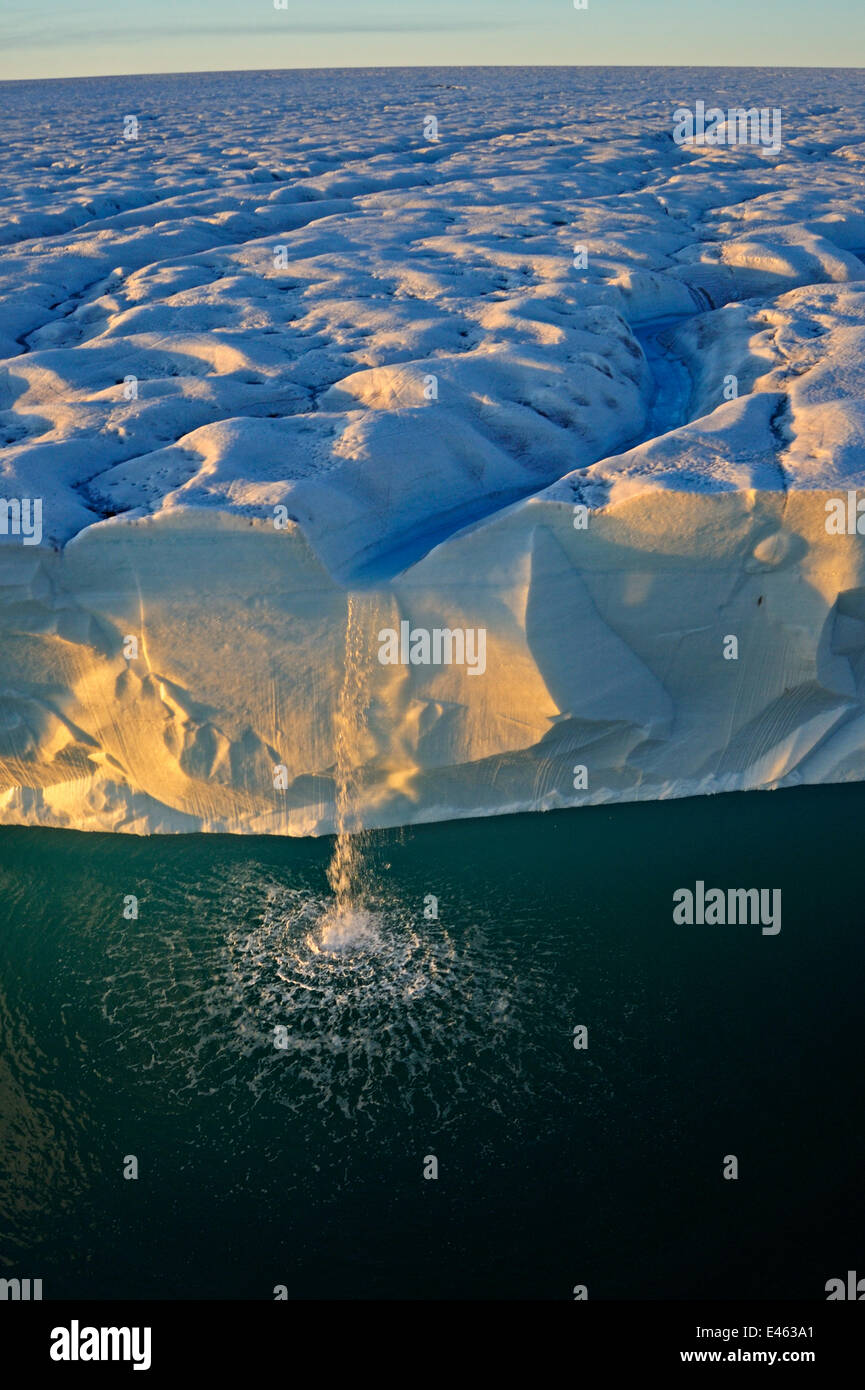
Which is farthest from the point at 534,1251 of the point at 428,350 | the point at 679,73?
the point at 679,73

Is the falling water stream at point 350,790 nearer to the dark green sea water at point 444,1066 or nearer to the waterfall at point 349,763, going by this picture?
the waterfall at point 349,763

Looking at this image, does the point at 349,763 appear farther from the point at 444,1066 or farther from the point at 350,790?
the point at 444,1066

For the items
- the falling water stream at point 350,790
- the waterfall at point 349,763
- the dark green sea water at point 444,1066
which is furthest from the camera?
the waterfall at point 349,763

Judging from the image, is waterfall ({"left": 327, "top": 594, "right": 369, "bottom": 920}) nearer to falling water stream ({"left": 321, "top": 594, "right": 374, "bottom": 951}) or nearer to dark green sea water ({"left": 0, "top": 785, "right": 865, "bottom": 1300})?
falling water stream ({"left": 321, "top": 594, "right": 374, "bottom": 951})

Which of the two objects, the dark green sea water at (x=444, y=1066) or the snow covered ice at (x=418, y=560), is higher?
the snow covered ice at (x=418, y=560)

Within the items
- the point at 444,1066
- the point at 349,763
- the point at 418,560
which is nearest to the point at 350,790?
the point at 349,763

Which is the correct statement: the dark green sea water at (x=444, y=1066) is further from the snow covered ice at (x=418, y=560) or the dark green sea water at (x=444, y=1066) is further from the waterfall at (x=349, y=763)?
the snow covered ice at (x=418, y=560)

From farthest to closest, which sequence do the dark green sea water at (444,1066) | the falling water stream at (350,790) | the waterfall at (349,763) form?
the waterfall at (349,763), the falling water stream at (350,790), the dark green sea water at (444,1066)

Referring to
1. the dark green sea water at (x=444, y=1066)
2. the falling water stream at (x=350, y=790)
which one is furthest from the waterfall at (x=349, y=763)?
the dark green sea water at (x=444, y=1066)

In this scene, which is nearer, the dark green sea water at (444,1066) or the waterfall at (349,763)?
the dark green sea water at (444,1066)

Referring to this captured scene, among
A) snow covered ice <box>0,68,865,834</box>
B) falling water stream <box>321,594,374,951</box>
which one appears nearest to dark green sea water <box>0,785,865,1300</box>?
falling water stream <box>321,594,374,951</box>
